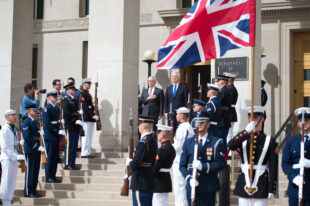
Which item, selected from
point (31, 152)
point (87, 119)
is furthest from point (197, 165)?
point (87, 119)

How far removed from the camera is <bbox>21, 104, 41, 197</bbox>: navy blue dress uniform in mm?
12008

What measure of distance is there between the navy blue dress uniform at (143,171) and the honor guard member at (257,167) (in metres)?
1.65

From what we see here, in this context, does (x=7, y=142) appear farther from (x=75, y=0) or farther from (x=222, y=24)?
(x=75, y=0)

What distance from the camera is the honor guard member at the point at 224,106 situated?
11.6 metres

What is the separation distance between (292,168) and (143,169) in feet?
8.15

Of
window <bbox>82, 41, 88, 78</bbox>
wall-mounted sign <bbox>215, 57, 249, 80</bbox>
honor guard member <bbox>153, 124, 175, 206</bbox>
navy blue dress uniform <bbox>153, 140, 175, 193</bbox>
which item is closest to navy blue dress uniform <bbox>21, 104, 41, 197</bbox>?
honor guard member <bbox>153, 124, 175, 206</bbox>

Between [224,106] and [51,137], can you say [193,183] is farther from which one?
[51,137]

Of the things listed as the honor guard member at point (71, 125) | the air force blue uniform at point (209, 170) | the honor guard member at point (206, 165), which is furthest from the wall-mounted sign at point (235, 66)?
the air force blue uniform at point (209, 170)

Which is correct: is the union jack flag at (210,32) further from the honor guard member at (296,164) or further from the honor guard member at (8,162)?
the honor guard member at (8,162)

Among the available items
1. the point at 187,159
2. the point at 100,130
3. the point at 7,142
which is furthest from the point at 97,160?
the point at 187,159

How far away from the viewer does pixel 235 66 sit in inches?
541

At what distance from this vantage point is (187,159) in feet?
26.1

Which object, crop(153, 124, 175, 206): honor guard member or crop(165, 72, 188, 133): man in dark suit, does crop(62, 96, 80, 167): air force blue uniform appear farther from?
crop(153, 124, 175, 206): honor guard member

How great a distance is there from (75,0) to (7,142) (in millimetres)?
10536
